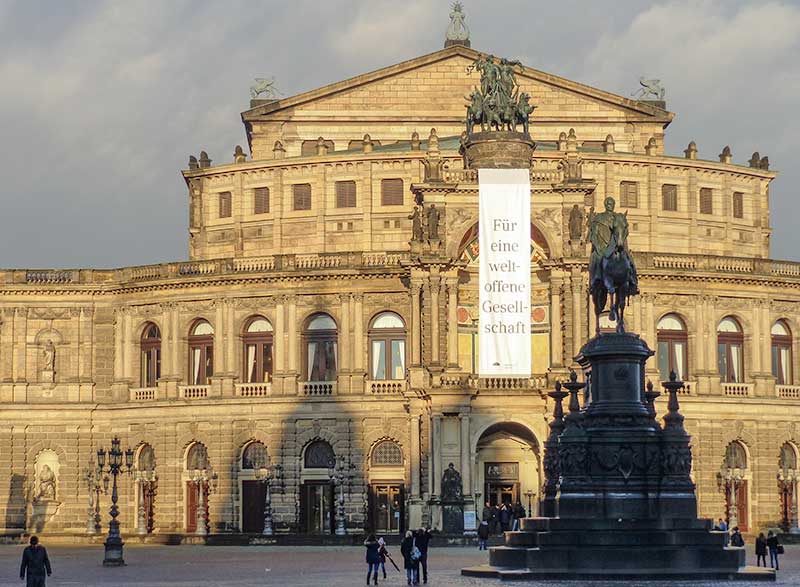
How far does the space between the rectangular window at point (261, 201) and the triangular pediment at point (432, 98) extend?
604cm

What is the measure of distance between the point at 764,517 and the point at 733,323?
10572mm

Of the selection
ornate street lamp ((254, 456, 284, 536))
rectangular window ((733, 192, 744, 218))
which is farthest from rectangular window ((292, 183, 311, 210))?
rectangular window ((733, 192, 744, 218))

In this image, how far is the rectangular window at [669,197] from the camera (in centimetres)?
10400

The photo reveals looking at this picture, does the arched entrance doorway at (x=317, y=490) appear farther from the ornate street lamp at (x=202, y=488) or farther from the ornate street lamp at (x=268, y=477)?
the ornate street lamp at (x=202, y=488)

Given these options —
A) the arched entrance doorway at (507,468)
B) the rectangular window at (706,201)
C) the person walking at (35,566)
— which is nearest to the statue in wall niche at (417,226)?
the arched entrance doorway at (507,468)

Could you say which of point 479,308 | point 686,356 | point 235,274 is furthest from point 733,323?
point 235,274

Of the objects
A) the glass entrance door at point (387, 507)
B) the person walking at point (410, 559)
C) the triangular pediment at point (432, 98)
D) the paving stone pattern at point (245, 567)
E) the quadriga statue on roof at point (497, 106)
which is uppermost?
the triangular pediment at point (432, 98)

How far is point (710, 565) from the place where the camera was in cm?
4744


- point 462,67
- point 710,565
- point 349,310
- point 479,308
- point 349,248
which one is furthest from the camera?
point 462,67

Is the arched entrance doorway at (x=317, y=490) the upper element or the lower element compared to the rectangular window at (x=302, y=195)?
lower

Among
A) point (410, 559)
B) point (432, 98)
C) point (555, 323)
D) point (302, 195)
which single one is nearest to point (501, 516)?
point (555, 323)

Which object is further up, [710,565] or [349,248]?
[349,248]

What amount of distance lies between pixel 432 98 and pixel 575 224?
867 inches

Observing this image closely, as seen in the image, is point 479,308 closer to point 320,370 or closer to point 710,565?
point 320,370
